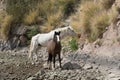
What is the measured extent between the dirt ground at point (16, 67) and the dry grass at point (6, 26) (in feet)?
7.58

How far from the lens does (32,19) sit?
15.4m

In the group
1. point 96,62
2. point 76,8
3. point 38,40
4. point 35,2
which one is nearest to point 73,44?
point 38,40

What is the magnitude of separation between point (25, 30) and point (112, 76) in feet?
22.4

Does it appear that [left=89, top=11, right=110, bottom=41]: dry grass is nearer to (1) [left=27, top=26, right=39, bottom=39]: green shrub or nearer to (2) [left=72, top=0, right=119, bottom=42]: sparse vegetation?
(2) [left=72, top=0, right=119, bottom=42]: sparse vegetation

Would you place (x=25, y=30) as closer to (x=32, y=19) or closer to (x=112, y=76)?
(x=32, y=19)

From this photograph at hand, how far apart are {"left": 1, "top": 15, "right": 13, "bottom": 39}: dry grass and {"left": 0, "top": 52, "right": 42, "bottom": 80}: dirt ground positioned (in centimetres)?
231

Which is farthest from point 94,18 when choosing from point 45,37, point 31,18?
point 31,18

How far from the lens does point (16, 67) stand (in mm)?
11047

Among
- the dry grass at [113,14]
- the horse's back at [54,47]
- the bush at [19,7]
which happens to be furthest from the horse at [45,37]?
the bush at [19,7]

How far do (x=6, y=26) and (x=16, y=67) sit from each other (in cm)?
470

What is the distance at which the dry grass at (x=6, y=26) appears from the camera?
15273 millimetres

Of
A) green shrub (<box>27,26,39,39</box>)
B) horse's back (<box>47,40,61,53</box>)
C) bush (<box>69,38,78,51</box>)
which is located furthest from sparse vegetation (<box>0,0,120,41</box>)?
horse's back (<box>47,40,61,53</box>)

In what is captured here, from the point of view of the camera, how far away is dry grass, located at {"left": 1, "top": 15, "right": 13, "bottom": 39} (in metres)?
15.3

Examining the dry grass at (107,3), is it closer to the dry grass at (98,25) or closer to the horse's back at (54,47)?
the dry grass at (98,25)
